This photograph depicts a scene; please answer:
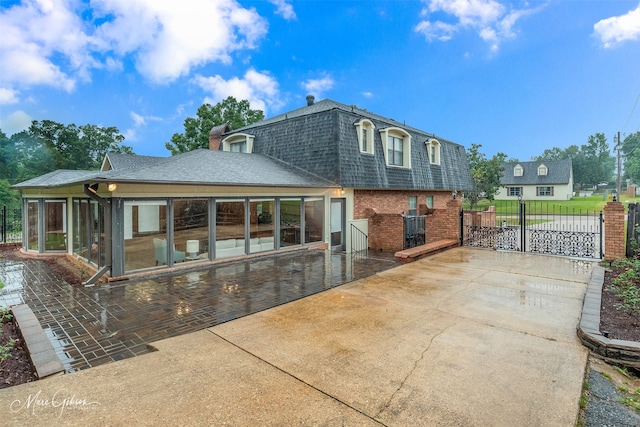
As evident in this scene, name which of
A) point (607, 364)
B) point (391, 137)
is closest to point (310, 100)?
point (391, 137)

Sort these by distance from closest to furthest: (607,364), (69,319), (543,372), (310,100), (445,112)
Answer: (543,372) < (607,364) < (69,319) < (310,100) < (445,112)

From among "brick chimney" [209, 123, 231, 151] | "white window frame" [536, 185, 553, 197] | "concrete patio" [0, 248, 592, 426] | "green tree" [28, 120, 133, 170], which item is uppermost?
"green tree" [28, 120, 133, 170]

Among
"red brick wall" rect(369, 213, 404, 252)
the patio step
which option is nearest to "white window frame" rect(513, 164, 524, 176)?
"red brick wall" rect(369, 213, 404, 252)

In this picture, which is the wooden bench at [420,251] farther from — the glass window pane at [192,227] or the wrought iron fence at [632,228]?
the glass window pane at [192,227]

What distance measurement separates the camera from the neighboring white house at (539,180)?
143 ft

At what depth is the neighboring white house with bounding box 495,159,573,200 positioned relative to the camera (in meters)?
43.7

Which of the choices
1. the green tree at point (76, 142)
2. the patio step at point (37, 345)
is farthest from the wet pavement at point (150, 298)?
the green tree at point (76, 142)

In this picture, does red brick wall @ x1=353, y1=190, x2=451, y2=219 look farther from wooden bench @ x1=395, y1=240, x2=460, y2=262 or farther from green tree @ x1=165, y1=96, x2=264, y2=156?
green tree @ x1=165, y1=96, x2=264, y2=156

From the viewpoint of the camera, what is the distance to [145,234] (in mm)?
7738

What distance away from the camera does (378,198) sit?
45.2ft

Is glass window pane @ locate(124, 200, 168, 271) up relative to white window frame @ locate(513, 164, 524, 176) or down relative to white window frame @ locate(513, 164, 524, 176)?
down

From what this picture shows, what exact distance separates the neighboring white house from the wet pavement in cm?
4334

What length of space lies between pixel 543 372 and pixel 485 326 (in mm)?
1263

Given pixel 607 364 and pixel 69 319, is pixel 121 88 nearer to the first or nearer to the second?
pixel 69 319
